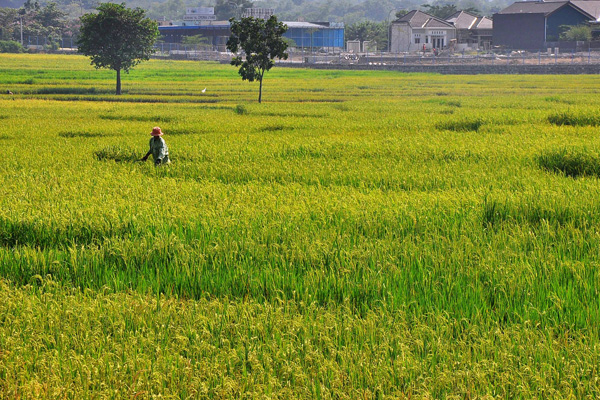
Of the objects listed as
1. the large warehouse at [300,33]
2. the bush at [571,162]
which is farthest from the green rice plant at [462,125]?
the large warehouse at [300,33]

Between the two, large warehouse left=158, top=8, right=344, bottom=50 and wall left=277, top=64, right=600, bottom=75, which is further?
large warehouse left=158, top=8, right=344, bottom=50

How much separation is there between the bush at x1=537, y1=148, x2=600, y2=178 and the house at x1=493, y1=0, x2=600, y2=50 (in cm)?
7526

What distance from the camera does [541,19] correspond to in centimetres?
8188

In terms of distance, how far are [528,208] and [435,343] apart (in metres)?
4.37

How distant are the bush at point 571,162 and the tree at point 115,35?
104ft

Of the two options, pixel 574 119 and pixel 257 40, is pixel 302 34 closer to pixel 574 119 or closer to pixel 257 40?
pixel 257 40

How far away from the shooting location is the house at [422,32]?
3590 inches

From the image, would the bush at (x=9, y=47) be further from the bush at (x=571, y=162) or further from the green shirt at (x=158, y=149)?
the bush at (x=571, y=162)

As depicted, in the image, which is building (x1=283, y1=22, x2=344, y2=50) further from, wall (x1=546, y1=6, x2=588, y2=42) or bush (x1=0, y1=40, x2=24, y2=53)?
bush (x1=0, y1=40, x2=24, y2=53)

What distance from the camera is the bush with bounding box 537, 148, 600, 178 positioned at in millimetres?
12016

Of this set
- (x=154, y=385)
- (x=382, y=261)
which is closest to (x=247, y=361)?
(x=154, y=385)

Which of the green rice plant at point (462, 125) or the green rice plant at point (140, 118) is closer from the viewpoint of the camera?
the green rice plant at point (462, 125)

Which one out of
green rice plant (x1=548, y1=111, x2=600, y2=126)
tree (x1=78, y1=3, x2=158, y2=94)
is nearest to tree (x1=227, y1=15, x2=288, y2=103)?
tree (x1=78, y1=3, x2=158, y2=94)

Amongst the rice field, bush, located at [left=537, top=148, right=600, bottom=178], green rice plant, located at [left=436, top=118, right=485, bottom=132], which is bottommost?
the rice field
